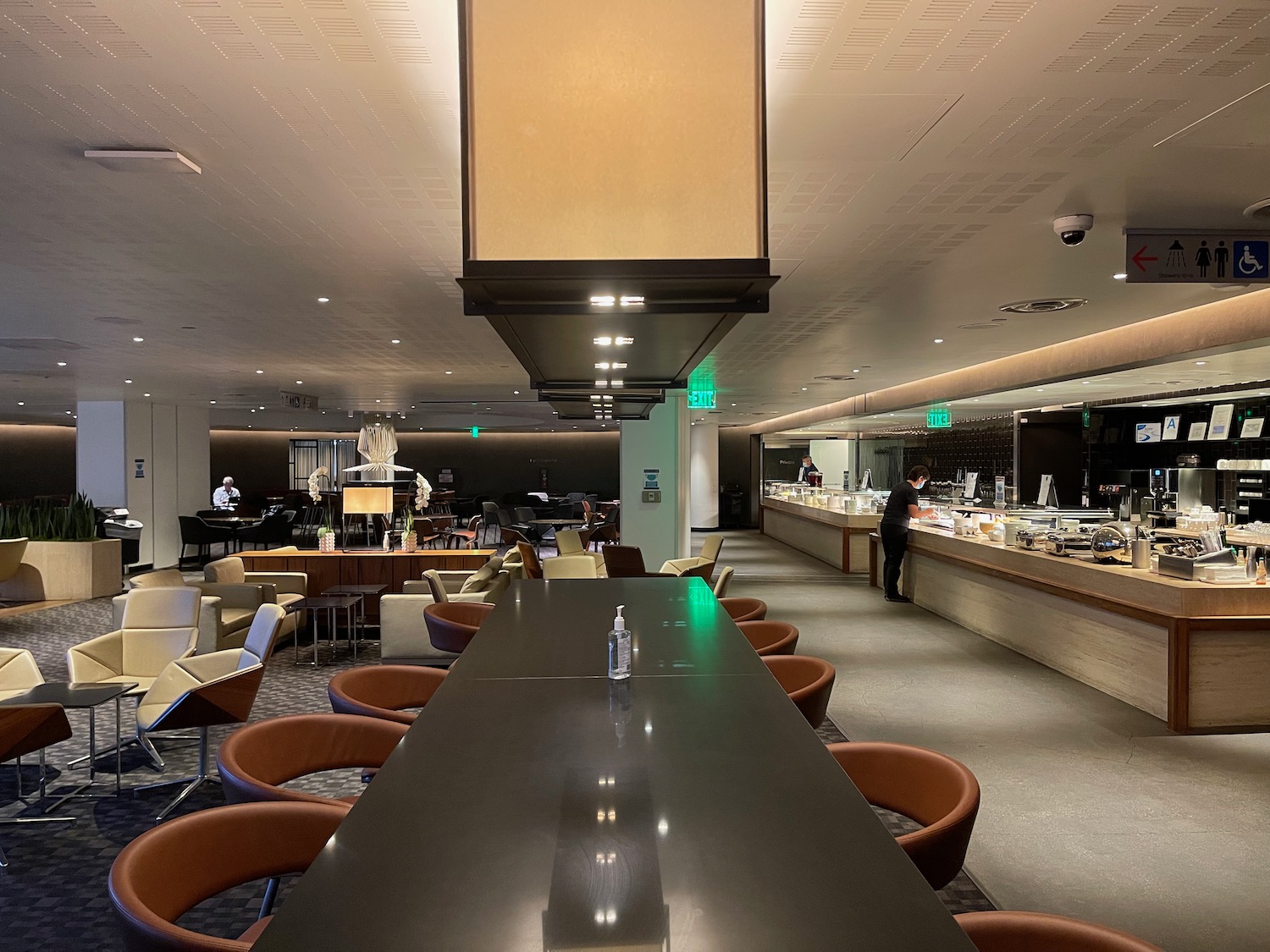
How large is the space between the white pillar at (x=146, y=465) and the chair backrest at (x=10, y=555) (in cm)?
Answer: 436

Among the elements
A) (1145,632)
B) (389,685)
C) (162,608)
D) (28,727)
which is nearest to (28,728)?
(28,727)

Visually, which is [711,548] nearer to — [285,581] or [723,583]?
[723,583]

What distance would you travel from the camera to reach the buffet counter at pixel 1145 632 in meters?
5.45

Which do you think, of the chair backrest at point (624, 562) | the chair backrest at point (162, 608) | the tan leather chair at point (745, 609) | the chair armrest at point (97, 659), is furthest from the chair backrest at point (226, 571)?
the tan leather chair at point (745, 609)

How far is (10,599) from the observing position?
11109 millimetres

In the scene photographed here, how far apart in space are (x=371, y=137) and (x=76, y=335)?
20.9 feet

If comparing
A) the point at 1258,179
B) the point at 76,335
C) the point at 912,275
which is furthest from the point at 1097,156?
the point at 76,335

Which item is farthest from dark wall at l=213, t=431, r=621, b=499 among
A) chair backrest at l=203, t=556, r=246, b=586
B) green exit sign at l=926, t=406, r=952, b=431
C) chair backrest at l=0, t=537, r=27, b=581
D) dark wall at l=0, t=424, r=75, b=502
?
chair backrest at l=203, t=556, r=246, b=586

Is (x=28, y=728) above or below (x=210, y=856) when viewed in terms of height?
below

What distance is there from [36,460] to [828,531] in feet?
67.8

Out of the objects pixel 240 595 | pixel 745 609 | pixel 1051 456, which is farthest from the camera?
pixel 1051 456

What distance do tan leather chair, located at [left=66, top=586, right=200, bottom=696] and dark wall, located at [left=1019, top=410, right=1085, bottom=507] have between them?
14300 mm

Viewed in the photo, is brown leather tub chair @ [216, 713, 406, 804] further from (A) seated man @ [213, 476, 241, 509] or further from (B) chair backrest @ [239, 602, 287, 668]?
(A) seated man @ [213, 476, 241, 509]

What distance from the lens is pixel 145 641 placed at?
557 cm
